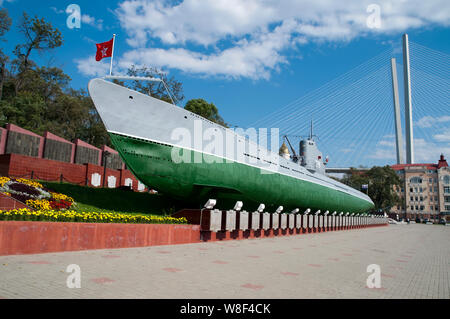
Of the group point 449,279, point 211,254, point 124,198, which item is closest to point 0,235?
point 211,254

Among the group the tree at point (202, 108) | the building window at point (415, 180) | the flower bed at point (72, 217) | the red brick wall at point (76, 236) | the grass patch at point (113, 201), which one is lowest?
the red brick wall at point (76, 236)

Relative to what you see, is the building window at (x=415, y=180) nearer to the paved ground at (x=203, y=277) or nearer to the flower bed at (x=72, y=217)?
the paved ground at (x=203, y=277)

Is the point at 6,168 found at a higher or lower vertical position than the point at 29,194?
higher

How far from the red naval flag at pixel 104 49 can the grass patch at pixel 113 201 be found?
5.97 meters

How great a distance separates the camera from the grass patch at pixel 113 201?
14408 mm

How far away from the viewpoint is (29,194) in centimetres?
1287

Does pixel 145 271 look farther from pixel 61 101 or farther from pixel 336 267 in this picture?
pixel 61 101

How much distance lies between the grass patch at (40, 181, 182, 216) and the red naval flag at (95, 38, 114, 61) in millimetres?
5975

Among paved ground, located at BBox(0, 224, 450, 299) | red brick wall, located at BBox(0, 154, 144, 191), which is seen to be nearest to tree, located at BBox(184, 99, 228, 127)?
red brick wall, located at BBox(0, 154, 144, 191)

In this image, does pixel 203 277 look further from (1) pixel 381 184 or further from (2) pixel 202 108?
(1) pixel 381 184

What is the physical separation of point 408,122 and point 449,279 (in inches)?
2604

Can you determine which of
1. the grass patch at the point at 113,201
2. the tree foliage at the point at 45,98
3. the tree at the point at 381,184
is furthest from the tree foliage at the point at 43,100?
the tree at the point at 381,184

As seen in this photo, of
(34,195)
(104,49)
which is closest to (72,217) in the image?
(34,195)
